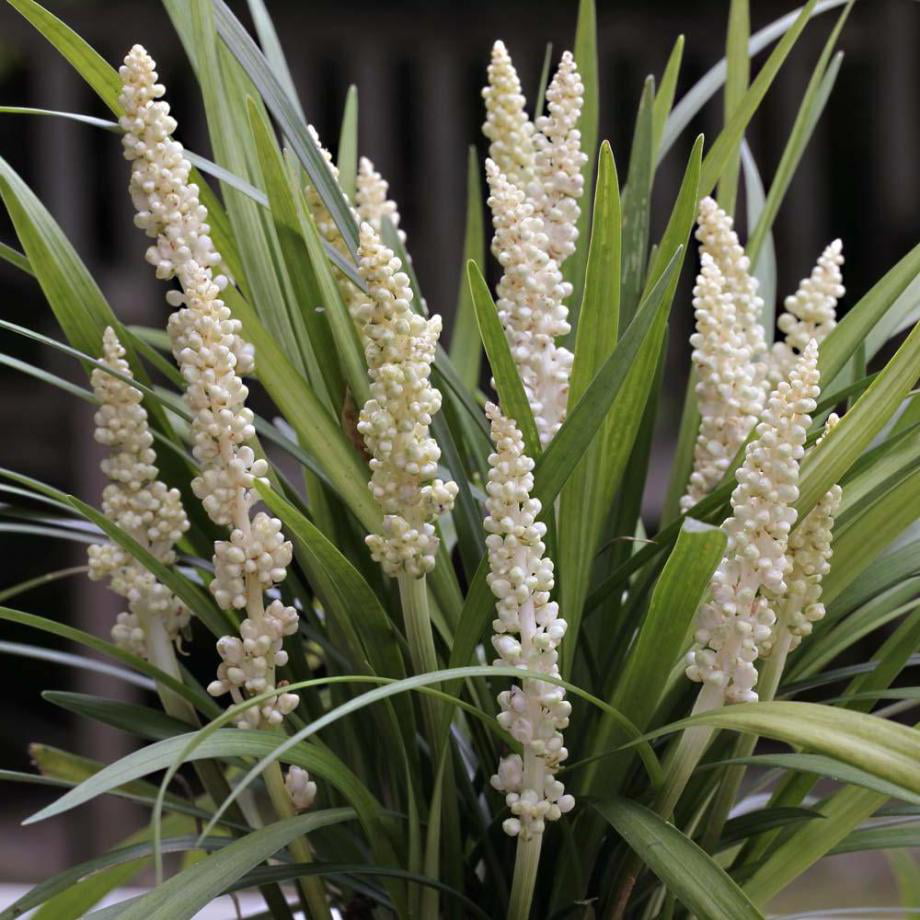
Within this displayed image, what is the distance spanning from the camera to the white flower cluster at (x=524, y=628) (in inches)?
14.4

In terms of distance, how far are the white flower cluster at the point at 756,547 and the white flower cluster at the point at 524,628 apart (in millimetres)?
50

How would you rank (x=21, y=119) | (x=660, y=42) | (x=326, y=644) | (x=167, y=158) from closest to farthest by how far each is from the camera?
(x=167, y=158), (x=326, y=644), (x=660, y=42), (x=21, y=119)

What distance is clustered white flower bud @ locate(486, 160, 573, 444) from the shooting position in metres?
0.45

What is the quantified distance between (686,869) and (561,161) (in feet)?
0.89

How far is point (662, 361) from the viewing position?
1.77 ft

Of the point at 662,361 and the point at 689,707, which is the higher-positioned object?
the point at 662,361

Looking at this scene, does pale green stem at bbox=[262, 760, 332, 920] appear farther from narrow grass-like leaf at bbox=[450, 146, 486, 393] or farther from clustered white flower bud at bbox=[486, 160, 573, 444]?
narrow grass-like leaf at bbox=[450, 146, 486, 393]

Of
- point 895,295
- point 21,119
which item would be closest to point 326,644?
point 895,295

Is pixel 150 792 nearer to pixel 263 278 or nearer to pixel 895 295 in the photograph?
pixel 263 278

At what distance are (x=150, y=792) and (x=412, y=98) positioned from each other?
2.25 m

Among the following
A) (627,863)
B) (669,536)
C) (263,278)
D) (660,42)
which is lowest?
(627,863)

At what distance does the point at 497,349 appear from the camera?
417mm

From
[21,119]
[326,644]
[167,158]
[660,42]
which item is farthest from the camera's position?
[21,119]

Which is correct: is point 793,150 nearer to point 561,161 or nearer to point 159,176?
point 561,161
